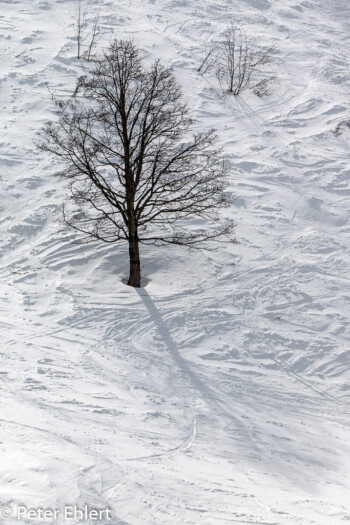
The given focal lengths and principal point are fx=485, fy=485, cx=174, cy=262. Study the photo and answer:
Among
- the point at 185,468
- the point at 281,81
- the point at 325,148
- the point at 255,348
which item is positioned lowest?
the point at 255,348

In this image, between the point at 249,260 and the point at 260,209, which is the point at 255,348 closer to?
the point at 249,260

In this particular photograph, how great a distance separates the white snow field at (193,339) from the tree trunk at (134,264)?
0.86 ft

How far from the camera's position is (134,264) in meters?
11.6

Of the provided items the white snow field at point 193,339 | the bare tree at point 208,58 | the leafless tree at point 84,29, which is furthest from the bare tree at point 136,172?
the bare tree at point 208,58

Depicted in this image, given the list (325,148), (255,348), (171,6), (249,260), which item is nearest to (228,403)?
(255,348)

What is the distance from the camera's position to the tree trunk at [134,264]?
37.4 feet

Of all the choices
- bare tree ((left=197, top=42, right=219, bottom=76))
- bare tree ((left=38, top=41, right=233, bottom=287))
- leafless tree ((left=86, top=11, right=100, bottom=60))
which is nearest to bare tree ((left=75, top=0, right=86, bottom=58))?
leafless tree ((left=86, top=11, right=100, bottom=60))

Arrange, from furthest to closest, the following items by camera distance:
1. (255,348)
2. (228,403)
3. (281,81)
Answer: (281,81) < (255,348) < (228,403)

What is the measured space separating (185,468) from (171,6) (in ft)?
88.2

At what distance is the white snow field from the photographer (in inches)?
227

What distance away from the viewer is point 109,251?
1303 cm

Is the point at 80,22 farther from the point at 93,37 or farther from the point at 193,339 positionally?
the point at 193,339

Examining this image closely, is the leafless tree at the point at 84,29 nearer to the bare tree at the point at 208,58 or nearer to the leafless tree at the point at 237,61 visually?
the bare tree at the point at 208,58

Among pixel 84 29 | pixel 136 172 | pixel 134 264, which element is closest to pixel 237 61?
pixel 84 29
